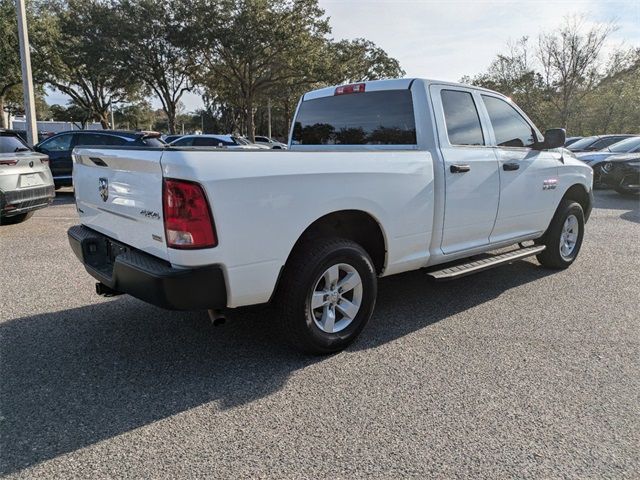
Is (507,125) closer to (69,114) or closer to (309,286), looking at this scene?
(309,286)

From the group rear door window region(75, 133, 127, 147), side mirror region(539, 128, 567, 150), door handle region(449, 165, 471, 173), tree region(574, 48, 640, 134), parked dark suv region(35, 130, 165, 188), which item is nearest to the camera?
door handle region(449, 165, 471, 173)

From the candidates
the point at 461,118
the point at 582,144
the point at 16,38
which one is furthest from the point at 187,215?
the point at 16,38

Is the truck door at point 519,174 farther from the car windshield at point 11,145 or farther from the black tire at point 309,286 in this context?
the car windshield at point 11,145

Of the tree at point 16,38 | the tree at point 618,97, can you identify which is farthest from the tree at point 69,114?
the tree at point 618,97

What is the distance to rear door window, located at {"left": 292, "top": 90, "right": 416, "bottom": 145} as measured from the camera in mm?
4031

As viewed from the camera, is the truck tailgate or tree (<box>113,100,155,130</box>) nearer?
the truck tailgate

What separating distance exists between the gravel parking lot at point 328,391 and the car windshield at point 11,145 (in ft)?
12.7

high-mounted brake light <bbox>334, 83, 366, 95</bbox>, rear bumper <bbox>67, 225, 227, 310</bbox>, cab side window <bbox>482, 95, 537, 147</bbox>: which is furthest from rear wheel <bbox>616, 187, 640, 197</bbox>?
rear bumper <bbox>67, 225, 227, 310</bbox>

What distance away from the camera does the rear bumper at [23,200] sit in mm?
6945

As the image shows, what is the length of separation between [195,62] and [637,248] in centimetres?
2847

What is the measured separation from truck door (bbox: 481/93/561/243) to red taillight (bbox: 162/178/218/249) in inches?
116

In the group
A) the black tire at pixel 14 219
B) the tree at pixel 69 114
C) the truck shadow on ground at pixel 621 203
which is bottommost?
the truck shadow on ground at pixel 621 203

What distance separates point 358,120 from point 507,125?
5.19ft

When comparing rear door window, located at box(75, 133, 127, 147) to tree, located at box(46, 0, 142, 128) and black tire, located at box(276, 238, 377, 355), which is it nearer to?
black tire, located at box(276, 238, 377, 355)
